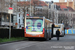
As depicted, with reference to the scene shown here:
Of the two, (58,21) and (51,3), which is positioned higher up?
(51,3)

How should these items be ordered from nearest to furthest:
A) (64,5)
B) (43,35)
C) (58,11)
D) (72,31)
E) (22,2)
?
(43,35), (22,2), (72,31), (58,11), (64,5)

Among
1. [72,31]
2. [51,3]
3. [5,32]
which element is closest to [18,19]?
[51,3]

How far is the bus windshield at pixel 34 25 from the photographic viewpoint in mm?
25828

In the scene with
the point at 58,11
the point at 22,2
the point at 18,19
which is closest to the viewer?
the point at 22,2

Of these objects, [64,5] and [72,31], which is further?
[64,5]

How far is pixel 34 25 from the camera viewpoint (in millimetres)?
26062

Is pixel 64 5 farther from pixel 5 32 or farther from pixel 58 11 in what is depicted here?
pixel 5 32

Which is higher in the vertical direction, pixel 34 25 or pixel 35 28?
pixel 34 25

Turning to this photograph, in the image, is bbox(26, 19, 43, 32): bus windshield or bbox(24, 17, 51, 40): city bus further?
bbox(26, 19, 43, 32): bus windshield

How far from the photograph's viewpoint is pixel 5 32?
27.1 m

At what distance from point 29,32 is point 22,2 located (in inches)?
551

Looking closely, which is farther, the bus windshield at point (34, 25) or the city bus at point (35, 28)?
the bus windshield at point (34, 25)

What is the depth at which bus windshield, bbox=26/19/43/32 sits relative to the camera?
25.8 m

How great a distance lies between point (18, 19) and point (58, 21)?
2362cm
